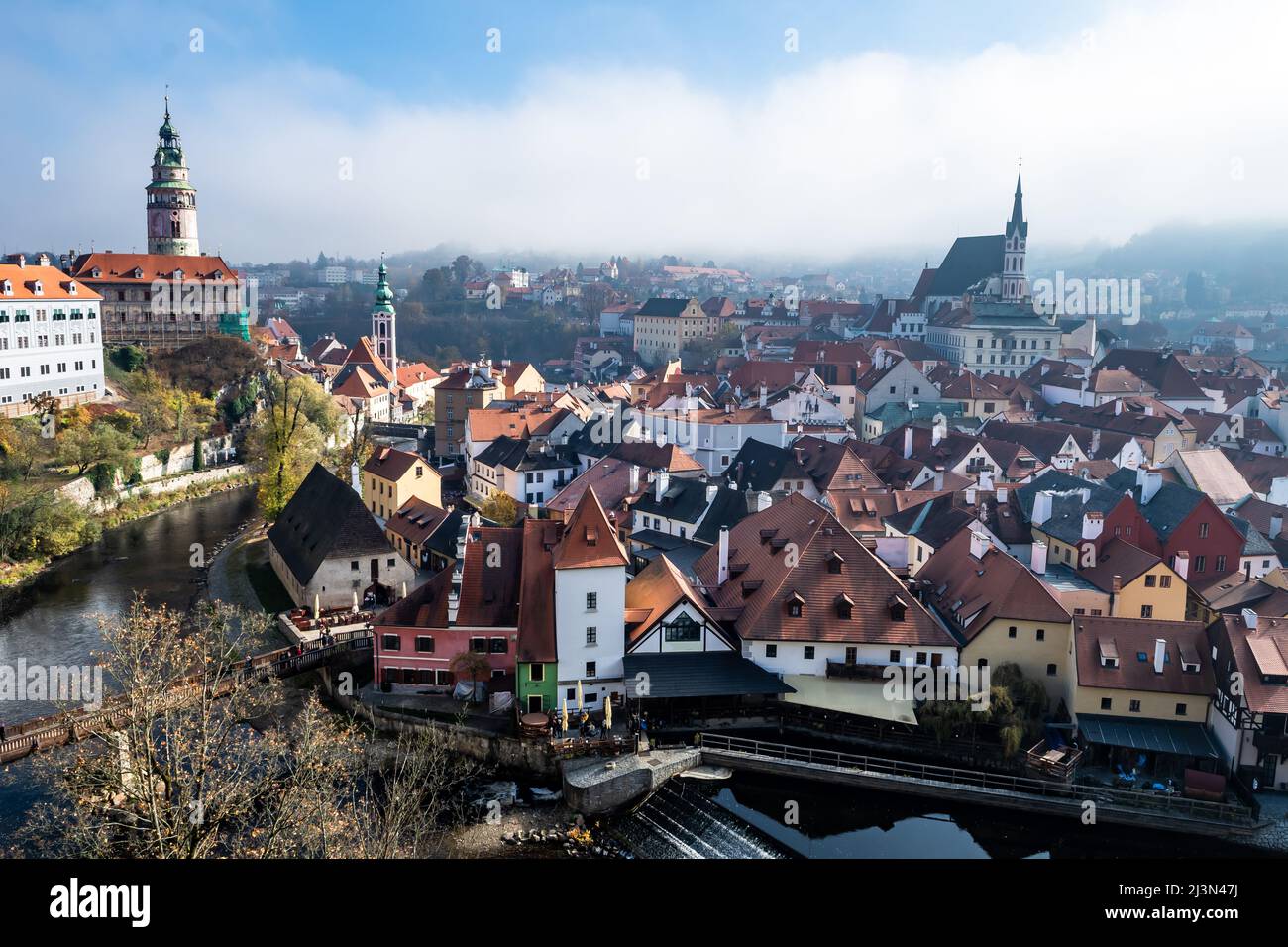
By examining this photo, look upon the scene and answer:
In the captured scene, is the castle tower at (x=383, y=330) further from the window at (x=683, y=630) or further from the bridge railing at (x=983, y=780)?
the bridge railing at (x=983, y=780)

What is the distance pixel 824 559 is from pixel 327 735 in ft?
35.1

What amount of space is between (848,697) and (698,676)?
10.3 feet

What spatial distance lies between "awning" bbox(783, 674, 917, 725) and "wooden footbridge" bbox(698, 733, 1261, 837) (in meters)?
1.29

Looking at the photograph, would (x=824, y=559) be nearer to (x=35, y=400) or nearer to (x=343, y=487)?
(x=343, y=487)

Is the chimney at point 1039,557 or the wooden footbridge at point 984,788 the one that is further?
the chimney at point 1039,557

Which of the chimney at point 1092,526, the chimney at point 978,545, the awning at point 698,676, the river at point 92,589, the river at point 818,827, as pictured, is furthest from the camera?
the chimney at point 1092,526

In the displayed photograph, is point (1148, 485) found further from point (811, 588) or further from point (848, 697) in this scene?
point (848, 697)

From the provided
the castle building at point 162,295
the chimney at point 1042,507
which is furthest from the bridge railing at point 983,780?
the castle building at point 162,295

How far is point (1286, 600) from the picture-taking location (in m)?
22.8

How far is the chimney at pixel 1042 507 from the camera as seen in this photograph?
27.7 meters

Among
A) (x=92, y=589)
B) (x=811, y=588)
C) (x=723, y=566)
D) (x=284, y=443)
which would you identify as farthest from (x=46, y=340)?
(x=811, y=588)

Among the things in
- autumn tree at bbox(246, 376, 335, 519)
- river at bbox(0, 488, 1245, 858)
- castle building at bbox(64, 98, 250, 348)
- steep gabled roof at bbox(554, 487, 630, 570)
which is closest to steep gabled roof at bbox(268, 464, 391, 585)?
autumn tree at bbox(246, 376, 335, 519)

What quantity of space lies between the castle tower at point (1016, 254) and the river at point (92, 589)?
56.4m
